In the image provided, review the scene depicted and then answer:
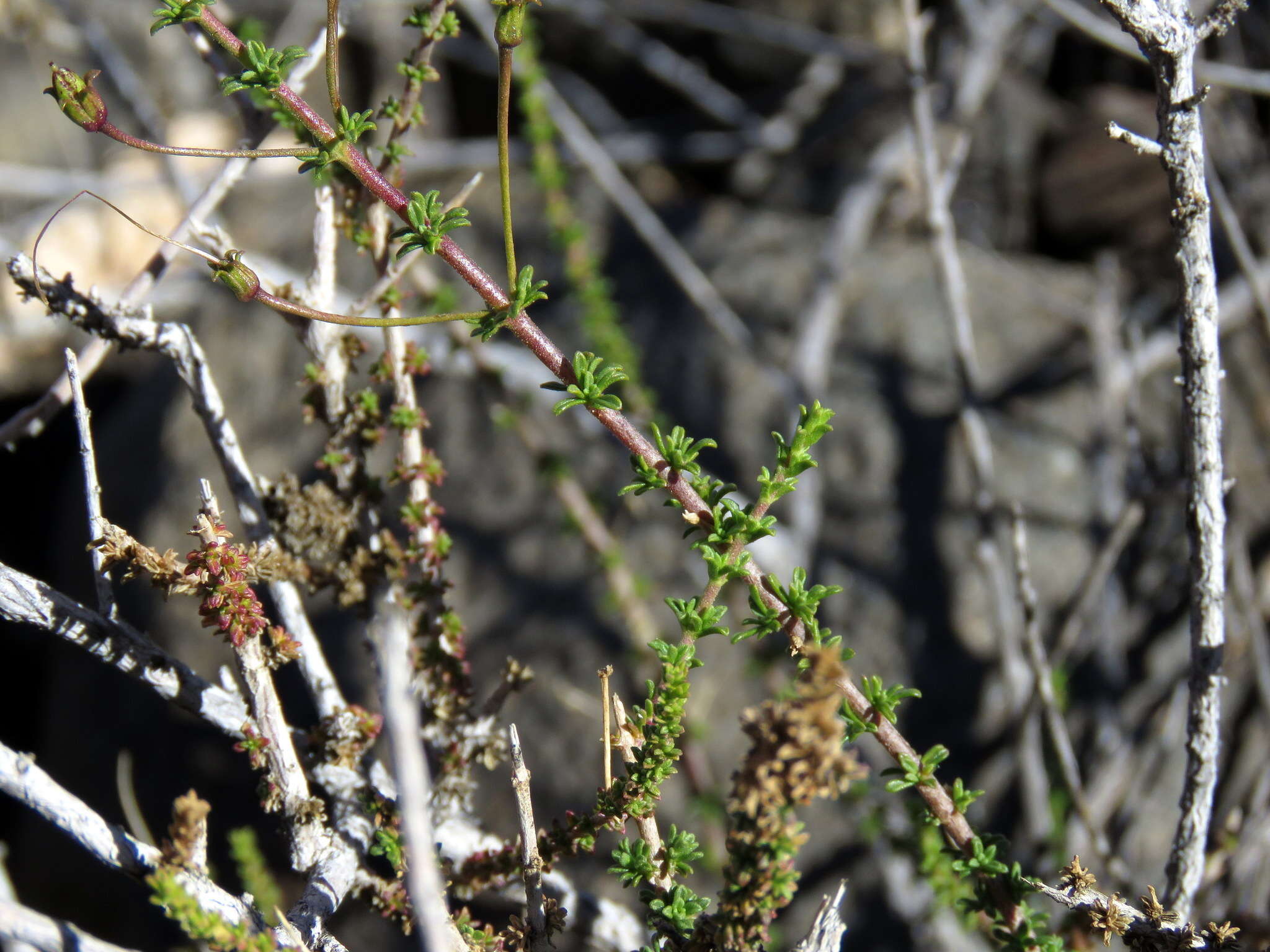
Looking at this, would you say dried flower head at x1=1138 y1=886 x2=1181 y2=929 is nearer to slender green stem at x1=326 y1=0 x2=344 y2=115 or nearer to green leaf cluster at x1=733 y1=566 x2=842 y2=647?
green leaf cluster at x1=733 y1=566 x2=842 y2=647

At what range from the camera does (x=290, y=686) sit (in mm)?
2754

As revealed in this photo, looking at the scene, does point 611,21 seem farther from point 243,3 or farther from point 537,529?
point 537,529

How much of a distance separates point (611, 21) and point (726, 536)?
4003 mm

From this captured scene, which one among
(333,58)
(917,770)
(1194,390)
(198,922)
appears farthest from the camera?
(1194,390)

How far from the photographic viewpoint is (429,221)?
3.13 feet

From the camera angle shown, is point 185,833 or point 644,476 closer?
point 185,833

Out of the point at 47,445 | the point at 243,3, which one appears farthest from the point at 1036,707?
the point at 243,3

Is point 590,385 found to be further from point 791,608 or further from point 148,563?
point 148,563

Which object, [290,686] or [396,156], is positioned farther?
[290,686]

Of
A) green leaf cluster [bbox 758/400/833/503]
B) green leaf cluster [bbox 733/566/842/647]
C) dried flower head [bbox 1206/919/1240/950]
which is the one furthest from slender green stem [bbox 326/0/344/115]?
dried flower head [bbox 1206/919/1240/950]

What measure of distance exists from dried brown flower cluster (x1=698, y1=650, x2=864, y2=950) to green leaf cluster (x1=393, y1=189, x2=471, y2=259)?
0.61 meters

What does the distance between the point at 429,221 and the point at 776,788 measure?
2.33 ft

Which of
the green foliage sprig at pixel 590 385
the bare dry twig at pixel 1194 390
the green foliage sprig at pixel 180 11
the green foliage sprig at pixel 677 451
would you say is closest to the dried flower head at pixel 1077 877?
the bare dry twig at pixel 1194 390

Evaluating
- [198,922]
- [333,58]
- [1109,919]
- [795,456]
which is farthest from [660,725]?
[333,58]
